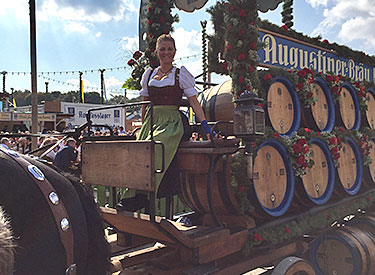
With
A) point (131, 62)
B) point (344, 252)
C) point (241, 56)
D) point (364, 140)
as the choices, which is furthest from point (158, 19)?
point (344, 252)

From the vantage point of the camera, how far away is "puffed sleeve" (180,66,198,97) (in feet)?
10.4

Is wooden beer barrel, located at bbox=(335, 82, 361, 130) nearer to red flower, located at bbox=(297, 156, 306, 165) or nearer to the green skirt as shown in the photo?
red flower, located at bbox=(297, 156, 306, 165)

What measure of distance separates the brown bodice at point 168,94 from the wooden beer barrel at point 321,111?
1.77 meters

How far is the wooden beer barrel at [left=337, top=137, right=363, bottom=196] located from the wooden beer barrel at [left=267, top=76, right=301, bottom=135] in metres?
1.10

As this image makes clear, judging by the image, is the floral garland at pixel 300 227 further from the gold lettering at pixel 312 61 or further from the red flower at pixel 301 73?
the gold lettering at pixel 312 61

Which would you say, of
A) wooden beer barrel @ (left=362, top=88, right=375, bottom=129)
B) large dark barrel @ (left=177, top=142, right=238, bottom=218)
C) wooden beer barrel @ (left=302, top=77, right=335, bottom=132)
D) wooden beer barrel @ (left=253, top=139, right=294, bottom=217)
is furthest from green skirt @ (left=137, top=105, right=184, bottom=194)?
wooden beer barrel @ (left=362, top=88, right=375, bottom=129)

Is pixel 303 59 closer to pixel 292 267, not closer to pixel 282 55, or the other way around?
pixel 282 55

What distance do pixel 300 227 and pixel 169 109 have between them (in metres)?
1.83

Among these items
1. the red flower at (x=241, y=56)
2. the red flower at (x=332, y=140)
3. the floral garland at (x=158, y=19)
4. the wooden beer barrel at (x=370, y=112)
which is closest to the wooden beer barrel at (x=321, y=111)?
the red flower at (x=332, y=140)

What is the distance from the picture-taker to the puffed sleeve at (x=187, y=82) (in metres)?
3.17

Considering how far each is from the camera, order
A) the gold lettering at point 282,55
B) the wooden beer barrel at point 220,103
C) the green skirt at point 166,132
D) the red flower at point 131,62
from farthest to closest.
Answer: the red flower at point 131,62 → the wooden beer barrel at point 220,103 → the gold lettering at point 282,55 → the green skirt at point 166,132

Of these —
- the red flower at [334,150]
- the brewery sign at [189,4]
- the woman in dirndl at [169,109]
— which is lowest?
the red flower at [334,150]

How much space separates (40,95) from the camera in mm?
61906

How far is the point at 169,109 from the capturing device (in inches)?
128
